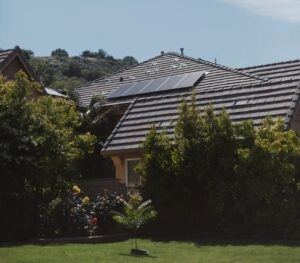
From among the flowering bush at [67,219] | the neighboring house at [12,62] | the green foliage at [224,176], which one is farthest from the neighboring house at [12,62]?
the flowering bush at [67,219]

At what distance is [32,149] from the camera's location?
16.8 meters

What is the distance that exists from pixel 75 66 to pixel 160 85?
35.2 meters

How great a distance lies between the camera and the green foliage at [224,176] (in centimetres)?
1706

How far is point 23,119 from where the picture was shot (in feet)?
55.6

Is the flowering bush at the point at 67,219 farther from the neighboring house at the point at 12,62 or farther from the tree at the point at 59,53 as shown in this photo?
the tree at the point at 59,53

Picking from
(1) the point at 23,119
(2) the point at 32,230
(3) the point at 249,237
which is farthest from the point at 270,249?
(1) the point at 23,119

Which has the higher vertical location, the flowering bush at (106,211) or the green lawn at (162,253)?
the flowering bush at (106,211)

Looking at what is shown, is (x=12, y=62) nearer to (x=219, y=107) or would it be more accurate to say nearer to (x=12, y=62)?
(x=12, y=62)

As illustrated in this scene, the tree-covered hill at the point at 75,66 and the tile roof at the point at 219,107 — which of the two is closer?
the tile roof at the point at 219,107

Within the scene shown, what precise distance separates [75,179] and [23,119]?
256cm

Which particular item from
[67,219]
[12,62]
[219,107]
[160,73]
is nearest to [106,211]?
[67,219]

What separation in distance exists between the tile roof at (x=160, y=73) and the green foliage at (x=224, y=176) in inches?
409

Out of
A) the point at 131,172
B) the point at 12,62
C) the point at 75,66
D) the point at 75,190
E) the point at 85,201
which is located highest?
the point at 75,66

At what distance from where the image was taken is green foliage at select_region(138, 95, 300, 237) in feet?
56.0
